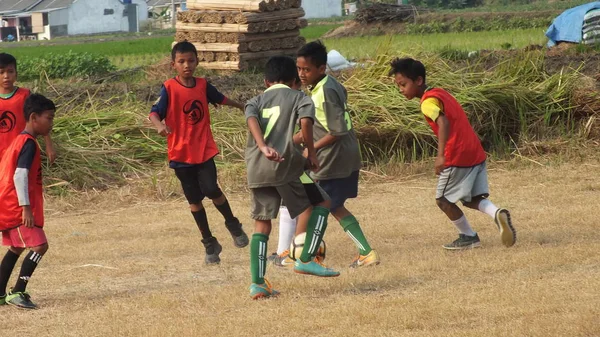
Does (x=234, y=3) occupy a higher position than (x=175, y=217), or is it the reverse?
(x=234, y=3)

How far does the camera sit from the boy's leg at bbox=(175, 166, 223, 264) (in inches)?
329

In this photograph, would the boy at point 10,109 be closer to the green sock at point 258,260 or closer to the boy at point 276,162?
the boy at point 276,162

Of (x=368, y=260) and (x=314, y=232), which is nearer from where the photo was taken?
(x=314, y=232)

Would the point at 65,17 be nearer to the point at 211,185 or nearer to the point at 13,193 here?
the point at 211,185

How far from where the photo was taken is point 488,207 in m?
8.43

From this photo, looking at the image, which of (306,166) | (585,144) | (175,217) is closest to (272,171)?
(306,166)

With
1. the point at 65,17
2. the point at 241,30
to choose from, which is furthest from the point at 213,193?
the point at 65,17

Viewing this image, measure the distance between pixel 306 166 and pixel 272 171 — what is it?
251 millimetres

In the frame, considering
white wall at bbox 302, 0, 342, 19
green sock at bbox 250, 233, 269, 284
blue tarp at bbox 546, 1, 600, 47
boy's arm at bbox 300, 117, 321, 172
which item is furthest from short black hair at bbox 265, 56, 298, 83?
white wall at bbox 302, 0, 342, 19

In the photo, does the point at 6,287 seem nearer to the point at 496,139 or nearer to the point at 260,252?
the point at 260,252

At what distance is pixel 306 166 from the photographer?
7.02 metres

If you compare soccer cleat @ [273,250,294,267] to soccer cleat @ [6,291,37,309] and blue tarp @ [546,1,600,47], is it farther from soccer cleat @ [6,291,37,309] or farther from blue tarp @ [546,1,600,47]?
blue tarp @ [546,1,600,47]

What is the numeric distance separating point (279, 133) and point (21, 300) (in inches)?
79.4

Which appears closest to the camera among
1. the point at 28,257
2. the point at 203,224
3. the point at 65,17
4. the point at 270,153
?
the point at 270,153
